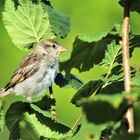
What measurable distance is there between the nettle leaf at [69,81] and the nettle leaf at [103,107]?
3.32 ft

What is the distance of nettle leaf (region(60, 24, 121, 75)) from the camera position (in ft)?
4.91

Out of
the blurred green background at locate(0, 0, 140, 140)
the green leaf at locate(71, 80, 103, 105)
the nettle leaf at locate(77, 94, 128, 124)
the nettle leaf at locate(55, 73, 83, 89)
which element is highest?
the blurred green background at locate(0, 0, 140, 140)

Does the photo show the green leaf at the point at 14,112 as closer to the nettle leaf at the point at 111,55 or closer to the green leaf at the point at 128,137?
the nettle leaf at the point at 111,55

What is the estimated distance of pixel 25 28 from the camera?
2213 mm

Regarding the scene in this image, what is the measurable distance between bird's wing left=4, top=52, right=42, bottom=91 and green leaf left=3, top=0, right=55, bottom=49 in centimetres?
239

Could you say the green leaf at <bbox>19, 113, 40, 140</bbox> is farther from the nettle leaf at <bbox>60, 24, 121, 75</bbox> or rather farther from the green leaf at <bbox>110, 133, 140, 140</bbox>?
the green leaf at <bbox>110, 133, 140, 140</bbox>

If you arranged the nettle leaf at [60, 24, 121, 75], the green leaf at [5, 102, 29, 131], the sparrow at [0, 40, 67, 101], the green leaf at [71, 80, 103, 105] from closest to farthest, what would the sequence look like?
the nettle leaf at [60, 24, 121, 75] < the green leaf at [71, 80, 103, 105] < the green leaf at [5, 102, 29, 131] < the sparrow at [0, 40, 67, 101]

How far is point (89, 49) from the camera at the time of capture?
5.41 feet

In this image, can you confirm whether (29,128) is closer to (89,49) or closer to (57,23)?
(89,49)

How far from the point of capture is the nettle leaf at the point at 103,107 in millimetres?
1117

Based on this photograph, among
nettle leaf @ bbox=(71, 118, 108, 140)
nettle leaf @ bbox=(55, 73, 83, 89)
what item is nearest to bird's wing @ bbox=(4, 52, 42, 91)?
nettle leaf @ bbox=(55, 73, 83, 89)

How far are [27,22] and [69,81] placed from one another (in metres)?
0.26

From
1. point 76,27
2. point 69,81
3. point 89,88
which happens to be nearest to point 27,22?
point 69,81

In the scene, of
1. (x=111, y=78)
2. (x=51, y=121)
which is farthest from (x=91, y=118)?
(x=51, y=121)
